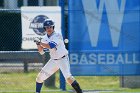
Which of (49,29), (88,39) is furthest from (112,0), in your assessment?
(49,29)

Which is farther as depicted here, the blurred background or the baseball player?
the blurred background

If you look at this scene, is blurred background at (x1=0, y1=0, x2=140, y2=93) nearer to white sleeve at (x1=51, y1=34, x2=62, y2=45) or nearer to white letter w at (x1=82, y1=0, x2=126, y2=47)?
white letter w at (x1=82, y1=0, x2=126, y2=47)

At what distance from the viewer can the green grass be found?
13305 millimetres

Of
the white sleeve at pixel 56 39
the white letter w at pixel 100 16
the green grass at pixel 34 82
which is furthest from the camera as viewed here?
the green grass at pixel 34 82

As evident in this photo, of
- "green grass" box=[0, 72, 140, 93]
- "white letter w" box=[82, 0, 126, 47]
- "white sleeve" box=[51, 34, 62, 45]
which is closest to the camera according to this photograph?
"white sleeve" box=[51, 34, 62, 45]

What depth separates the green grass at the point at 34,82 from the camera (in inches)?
524

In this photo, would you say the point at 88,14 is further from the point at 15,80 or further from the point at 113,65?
the point at 15,80

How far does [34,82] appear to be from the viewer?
45.1ft

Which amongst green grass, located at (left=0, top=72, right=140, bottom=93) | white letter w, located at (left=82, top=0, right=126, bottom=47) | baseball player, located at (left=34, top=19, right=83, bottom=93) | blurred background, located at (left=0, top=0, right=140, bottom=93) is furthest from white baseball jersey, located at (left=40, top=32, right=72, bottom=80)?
white letter w, located at (left=82, top=0, right=126, bottom=47)

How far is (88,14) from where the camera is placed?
13000 millimetres

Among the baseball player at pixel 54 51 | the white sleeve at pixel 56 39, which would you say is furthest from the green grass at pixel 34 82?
the white sleeve at pixel 56 39

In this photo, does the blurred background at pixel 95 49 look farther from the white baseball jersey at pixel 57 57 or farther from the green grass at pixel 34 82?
the white baseball jersey at pixel 57 57

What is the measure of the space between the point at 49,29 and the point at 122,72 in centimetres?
314

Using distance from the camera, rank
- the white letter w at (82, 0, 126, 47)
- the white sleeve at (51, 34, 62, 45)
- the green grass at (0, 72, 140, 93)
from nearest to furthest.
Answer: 1. the white sleeve at (51, 34, 62, 45)
2. the white letter w at (82, 0, 126, 47)
3. the green grass at (0, 72, 140, 93)
